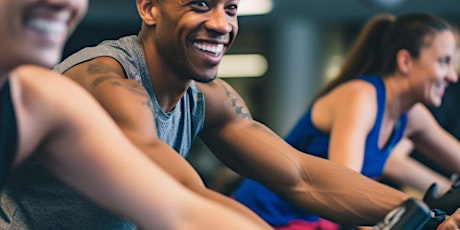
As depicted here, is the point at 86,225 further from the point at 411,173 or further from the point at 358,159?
the point at 411,173

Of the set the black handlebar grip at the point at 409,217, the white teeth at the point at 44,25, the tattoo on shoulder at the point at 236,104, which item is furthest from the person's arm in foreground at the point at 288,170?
the white teeth at the point at 44,25

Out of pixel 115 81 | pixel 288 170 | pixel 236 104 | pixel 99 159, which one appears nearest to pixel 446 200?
pixel 288 170

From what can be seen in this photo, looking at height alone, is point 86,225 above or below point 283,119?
above

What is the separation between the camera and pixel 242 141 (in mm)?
2387

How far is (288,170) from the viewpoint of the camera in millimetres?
2324

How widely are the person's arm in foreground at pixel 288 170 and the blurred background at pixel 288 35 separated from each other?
5820 mm

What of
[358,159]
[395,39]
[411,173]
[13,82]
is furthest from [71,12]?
[411,173]

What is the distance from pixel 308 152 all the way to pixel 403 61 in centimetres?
48

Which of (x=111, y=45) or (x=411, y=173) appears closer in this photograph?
(x=111, y=45)

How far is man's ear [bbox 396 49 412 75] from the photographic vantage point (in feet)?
11.1

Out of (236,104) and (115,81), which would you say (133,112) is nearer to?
(115,81)

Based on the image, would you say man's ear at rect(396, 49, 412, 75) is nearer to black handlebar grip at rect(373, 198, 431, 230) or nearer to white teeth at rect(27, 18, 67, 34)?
black handlebar grip at rect(373, 198, 431, 230)

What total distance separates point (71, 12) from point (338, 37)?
302 inches

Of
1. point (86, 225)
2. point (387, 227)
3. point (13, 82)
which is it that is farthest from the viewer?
point (86, 225)
